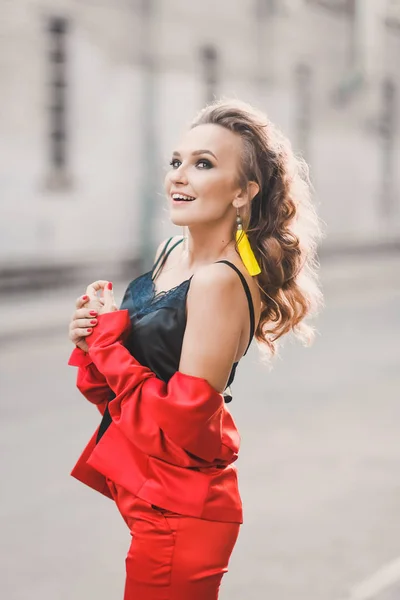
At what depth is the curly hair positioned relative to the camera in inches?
103

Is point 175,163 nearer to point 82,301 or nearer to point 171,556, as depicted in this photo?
point 82,301

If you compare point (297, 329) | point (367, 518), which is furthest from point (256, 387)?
point (297, 329)

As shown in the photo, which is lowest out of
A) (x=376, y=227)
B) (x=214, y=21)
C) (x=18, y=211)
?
(x=376, y=227)

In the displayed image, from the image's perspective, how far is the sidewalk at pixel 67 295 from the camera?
12312 mm

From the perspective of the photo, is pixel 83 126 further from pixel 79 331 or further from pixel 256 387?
pixel 79 331

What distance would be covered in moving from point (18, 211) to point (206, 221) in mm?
13087

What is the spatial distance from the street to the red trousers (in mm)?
673

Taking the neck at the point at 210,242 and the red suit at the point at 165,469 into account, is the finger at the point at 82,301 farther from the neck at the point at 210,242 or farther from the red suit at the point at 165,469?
the neck at the point at 210,242

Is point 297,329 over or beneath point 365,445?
over

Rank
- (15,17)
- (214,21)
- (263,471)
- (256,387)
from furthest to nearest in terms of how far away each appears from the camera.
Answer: (214,21)
(15,17)
(256,387)
(263,471)

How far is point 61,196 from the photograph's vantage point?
16219 millimetres

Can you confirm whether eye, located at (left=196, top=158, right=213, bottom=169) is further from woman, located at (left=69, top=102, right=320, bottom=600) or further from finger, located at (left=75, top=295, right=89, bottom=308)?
finger, located at (left=75, top=295, right=89, bottom=308)

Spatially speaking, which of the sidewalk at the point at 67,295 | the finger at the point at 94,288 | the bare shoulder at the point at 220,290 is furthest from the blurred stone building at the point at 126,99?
the bare shoulder at the point at 220,290

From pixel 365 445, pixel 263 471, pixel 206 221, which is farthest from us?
pixel 365 445
